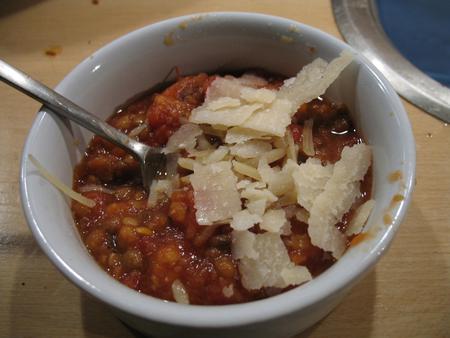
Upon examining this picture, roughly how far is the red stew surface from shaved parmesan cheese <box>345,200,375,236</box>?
25 mm

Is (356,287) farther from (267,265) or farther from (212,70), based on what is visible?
(212,70)

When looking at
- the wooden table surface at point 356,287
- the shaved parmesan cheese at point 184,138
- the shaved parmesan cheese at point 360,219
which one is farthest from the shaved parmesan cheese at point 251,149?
the wooden table surface at point 356,287

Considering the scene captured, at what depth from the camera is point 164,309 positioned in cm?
75

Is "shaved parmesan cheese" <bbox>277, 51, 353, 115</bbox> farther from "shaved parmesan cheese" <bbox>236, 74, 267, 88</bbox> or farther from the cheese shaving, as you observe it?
"shaved parmesan cheese" <bbox>236, 74, 267, 88</bbox>

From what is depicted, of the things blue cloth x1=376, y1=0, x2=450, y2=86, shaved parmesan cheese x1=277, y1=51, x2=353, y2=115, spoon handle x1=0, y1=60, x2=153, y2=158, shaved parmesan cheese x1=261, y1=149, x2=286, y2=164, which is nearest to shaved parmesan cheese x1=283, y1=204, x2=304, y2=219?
shaved parmesan cheese x1=261, y1=149, x2=286, y2=164

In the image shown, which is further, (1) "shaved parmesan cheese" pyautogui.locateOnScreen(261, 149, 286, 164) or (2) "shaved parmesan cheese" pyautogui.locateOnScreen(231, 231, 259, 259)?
(1) "shaved parmesan cheese" pyautogui.locateOnScreen(261, 149, 286, 164)

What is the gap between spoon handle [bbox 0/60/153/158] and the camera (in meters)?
1.01

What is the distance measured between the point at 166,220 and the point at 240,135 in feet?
0.75

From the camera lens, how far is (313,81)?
3.48 ft

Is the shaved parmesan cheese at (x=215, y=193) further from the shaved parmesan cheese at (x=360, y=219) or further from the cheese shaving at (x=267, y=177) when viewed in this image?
the shaved parmesan cheese at (x=360, y=219)

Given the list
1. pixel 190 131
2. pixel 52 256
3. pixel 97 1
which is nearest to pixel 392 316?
pixel 190 131

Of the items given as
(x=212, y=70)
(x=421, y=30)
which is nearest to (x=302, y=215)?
(x=212, y=70)

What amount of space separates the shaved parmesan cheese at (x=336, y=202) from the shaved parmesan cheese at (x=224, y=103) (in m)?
0.25

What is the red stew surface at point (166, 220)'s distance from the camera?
35.6 inches
